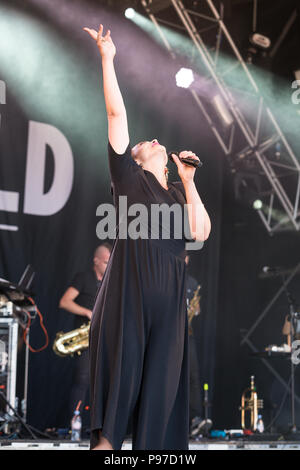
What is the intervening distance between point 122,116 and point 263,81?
5449 millimetres

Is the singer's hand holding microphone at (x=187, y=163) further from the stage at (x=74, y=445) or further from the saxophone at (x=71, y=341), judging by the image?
the saxophone at (x=71, y=341)

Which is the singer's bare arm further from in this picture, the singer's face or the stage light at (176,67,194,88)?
the stage light at (176,67,194,88)

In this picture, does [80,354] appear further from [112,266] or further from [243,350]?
[112,266]

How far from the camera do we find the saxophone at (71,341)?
657cm

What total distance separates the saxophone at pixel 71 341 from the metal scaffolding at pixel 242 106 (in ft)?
9.21

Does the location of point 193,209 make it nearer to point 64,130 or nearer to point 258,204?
point 64,130

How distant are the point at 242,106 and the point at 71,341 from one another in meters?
3.51

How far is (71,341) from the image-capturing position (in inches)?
263

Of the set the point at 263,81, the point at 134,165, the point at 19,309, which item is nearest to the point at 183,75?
the point at 263,81

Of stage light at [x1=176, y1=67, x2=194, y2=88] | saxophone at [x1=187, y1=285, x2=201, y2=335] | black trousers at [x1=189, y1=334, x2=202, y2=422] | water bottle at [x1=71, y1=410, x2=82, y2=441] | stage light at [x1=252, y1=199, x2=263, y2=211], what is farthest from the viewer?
stage light at [x1=252, y1=199, x2=263, y2=211]

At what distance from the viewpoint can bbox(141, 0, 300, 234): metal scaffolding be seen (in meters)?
7.52

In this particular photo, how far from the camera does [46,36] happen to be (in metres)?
7.15

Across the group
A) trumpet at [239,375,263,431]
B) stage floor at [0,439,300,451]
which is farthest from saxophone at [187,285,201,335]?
stage floor at [0,439,300,451]

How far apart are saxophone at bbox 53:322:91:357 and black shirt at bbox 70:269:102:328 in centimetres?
16
